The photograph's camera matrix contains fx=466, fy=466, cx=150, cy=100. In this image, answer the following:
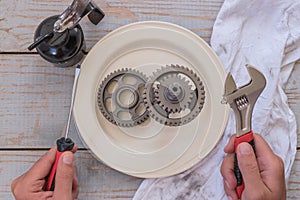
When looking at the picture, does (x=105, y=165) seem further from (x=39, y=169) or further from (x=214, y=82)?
(x=214, y=82)

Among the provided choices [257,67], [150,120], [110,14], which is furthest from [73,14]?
[257,67]

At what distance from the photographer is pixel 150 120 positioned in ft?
2.40

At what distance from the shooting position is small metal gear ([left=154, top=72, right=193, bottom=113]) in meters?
0.71

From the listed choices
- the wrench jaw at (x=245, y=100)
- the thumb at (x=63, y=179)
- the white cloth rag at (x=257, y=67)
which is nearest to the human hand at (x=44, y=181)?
the thumb at (x=63, y=179)

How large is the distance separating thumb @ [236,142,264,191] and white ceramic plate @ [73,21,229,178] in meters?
0.08

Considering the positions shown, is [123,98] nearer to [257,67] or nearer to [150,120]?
[150,120]

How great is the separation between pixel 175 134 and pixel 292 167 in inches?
7.7

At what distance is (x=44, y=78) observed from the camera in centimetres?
76

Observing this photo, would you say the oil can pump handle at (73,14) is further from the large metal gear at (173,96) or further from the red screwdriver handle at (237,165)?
the red screwdriver handle at (237,165)

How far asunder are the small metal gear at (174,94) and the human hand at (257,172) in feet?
0.30

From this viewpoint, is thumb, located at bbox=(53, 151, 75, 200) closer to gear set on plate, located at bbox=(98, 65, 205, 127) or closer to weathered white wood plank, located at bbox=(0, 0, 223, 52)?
gear set on plate, located at bbox=(98, 65, 205, 127)

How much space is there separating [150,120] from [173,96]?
6 centimetres

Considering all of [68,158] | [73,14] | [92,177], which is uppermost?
[73,14]

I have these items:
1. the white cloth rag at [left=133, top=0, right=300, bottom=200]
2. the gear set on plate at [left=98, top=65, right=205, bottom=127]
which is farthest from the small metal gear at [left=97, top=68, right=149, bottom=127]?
the white cloth rag at [left=133, top=0, right=300, bottom=200]
